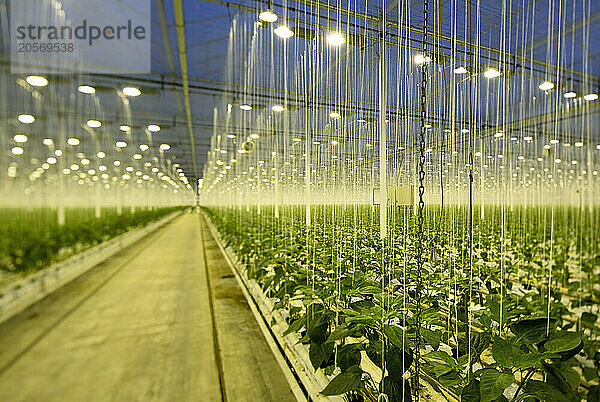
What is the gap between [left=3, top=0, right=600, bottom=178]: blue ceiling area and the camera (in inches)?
81.1

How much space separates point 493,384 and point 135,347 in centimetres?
217

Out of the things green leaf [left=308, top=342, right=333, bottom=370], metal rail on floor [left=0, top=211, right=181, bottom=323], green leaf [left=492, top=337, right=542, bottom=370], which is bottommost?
green leaf [left=308, top=342, right=333, bottom=370]

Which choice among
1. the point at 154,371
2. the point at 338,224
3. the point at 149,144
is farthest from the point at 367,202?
the point at 149,144

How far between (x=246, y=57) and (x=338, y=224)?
3759 mm

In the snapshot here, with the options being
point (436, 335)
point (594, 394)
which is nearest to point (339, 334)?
point (436, 335)

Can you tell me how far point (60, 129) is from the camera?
0.95 metres

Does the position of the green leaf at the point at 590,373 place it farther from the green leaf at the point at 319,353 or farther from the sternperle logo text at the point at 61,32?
the sternperle logo text at the point at 61,32

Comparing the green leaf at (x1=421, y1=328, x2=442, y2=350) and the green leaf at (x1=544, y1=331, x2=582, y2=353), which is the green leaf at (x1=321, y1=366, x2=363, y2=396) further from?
the green leaf at (x1=544, y1=331, x2=582, y2=353)

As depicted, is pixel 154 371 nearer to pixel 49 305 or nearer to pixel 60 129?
pixel 49 305

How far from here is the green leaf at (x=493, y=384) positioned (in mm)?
862

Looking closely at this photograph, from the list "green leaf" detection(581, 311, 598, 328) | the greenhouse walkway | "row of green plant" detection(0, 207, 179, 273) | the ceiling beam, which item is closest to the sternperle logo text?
"row of green plant" detection(0, 207, 179, 273)

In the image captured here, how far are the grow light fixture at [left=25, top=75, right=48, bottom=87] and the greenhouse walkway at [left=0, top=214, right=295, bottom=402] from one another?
54 centimetres

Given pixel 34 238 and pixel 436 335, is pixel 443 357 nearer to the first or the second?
pixel 436 335

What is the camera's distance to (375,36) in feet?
9.79
